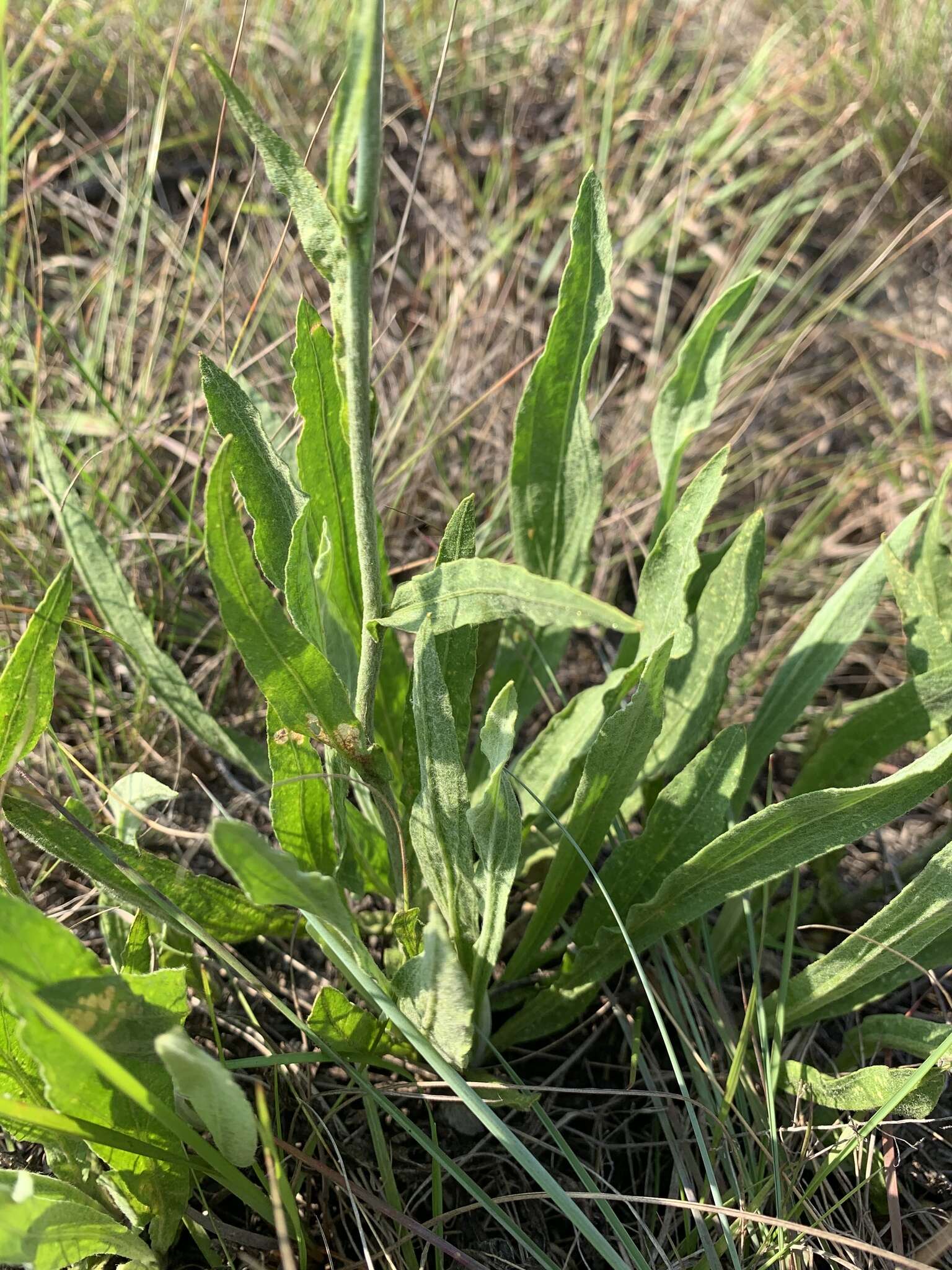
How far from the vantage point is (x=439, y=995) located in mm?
949

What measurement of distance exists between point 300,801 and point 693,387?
73 centimetres

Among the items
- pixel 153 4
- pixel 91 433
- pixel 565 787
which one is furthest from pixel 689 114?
pixel 565 787

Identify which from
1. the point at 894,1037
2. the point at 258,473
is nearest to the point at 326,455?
the point at 258,473

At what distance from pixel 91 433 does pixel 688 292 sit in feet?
4.63

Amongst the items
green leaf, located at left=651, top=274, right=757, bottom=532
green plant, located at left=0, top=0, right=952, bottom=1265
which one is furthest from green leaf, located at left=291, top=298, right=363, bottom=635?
green leaf, located at left=651, top=274, right=757, bottom=532

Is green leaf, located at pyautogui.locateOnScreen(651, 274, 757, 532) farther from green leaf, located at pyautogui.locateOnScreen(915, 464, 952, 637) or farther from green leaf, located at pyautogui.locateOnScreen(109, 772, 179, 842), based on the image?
green leaf, located at pyautogui.locateOnScreen(109, 772, 179, 842)

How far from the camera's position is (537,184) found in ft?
7.99

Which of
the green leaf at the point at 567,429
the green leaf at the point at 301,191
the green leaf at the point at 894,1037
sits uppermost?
the green leaf at the point at 301,191

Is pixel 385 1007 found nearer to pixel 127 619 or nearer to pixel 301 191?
pixel 127 619

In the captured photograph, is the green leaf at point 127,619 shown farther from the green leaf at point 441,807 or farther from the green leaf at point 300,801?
the green leaf at point 441,807

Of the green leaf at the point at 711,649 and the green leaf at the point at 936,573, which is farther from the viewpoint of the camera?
the green leaf at the point at 936,573

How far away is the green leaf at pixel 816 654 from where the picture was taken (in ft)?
4.39

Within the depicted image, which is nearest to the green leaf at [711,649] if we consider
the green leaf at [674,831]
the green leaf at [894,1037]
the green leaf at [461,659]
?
the green leaf at [674,831]

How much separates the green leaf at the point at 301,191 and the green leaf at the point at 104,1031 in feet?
1.83
